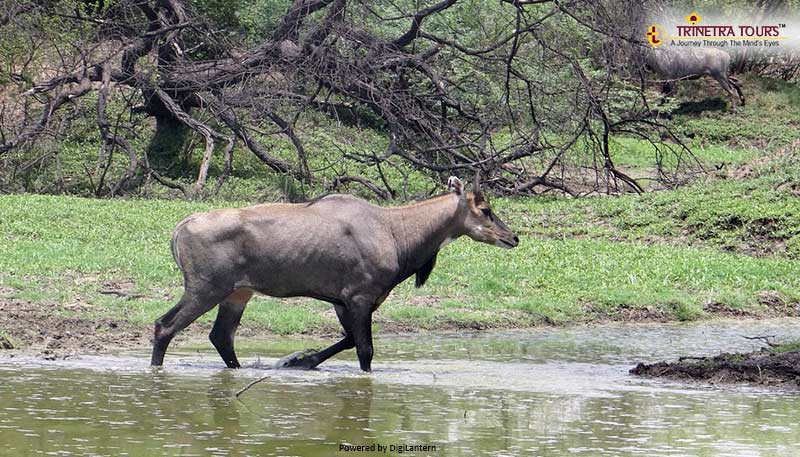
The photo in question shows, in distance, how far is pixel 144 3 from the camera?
71.3 feet

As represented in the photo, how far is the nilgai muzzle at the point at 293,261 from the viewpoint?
9.91m

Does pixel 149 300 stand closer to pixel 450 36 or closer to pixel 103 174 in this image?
pixel 103 174

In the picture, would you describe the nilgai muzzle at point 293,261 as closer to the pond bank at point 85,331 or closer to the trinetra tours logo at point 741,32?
the pond bank at point 85,331

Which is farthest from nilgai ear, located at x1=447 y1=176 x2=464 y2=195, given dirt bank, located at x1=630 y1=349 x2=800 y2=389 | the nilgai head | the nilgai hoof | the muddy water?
dirt bank, located at x1=630 y1=349 x2=800 y2=389

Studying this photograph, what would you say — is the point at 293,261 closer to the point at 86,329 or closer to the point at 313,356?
the point at 313,356

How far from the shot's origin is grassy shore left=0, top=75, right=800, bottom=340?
12.4 meters

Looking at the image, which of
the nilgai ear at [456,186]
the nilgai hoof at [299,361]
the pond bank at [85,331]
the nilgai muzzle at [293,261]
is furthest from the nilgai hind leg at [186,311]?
the nilgai ear at [456,186]

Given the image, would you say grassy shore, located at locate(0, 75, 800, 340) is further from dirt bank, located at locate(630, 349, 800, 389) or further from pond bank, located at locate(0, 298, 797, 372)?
dirt bank, located at locate(630, 349, 800, 389)

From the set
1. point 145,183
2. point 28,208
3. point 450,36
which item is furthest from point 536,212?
point 28,208

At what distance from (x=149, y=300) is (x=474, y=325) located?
3.25 metres

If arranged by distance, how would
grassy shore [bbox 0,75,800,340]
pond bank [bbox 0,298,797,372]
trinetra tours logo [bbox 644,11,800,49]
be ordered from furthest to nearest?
trinetra tours logo [bbox 644,11,800,49] → grassy shore [bbox 0,75,800,340] → pond bank [bbox 0,298,797,372]

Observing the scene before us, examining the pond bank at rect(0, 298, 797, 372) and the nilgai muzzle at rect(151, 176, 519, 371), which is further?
the pond bank at rect(0, 298, 797, 372)

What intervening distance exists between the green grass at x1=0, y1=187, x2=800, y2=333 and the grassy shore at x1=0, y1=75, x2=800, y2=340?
0.07 ft

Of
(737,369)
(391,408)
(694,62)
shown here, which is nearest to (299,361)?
(391,408)
